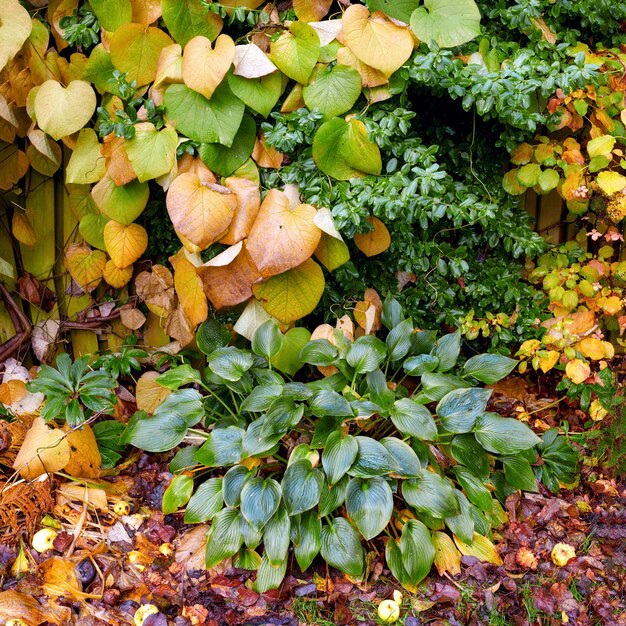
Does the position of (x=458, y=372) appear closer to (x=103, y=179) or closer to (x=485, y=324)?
(x=485, y=324)

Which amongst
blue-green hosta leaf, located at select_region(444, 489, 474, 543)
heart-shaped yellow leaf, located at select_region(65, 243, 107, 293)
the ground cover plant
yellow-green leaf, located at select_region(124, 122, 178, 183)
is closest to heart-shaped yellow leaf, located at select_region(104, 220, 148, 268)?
the ground cover plant

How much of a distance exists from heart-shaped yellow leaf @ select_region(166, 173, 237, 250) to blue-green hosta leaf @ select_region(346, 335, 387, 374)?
0.51m

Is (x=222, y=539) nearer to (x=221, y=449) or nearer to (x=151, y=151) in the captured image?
(x=221, y=449)

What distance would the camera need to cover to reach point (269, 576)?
1555mm

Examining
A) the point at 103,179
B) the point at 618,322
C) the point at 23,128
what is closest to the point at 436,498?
the point at 618,322

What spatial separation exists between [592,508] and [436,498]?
60cm

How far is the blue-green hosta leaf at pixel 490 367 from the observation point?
1864 mm

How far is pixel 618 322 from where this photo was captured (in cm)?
233

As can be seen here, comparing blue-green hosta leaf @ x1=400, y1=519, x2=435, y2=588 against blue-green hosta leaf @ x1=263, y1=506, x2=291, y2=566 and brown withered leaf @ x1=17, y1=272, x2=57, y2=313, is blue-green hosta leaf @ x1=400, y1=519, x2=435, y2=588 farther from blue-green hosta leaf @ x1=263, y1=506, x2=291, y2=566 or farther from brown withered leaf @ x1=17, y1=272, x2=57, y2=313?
brown withered leaf @ x1=17, y1=272, x2=57, y2=313

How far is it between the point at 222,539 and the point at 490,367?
905mm

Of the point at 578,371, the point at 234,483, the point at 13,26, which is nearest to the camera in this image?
the point at 234,483

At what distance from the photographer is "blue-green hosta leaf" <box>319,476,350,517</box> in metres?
1.58

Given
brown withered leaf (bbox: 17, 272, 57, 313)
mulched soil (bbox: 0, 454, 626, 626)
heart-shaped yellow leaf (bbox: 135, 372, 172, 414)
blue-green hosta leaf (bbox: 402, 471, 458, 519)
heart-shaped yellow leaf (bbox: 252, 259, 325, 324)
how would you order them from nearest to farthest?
1. mulched soil (bbox: 0, 454, 626, 626)
2. blue-green hosta leaf (bbox: 402, 471, 458, 519)
3. heart-shaped yellow leaf (bbox: 252, 259, 325, 324)
4. heart-shaped yellow leaf (bbox: 135, 372, 172, 414)
5. brown withered leaf (bbox: 17, 272, 57, 313)

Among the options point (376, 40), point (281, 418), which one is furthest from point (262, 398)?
point (376, 40)
